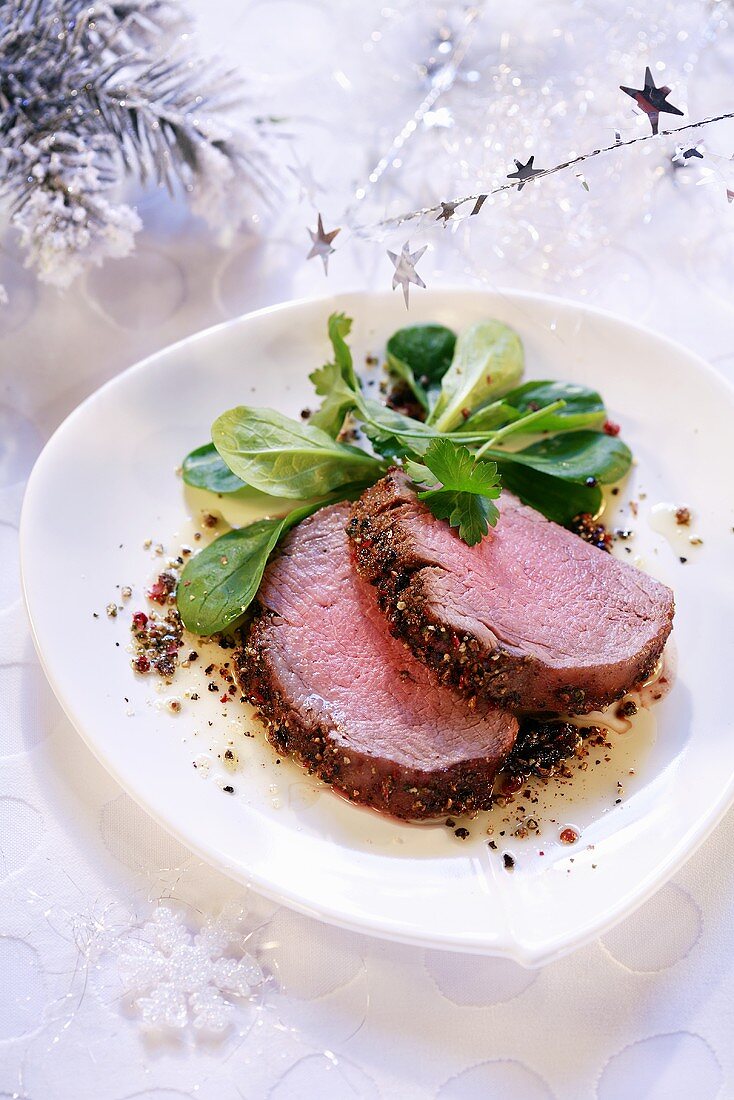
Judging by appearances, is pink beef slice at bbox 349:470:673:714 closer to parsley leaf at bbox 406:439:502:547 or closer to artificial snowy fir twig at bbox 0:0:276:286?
parsley leaf at bbox 406:439:502:547

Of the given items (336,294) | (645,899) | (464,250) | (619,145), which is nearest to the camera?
(645,899)

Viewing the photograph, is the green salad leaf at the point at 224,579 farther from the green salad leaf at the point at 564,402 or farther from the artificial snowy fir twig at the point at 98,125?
the artificial snowy fir twig at the point at 98,125

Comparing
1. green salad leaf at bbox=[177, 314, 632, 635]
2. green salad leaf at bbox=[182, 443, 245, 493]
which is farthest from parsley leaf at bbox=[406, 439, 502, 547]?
green salad leaf at bbox=[182, 443, 245, 493]

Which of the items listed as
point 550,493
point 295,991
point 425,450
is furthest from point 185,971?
point 550,493

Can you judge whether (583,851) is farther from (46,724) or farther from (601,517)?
(46,724)

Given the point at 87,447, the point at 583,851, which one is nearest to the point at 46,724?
the point at 87,447

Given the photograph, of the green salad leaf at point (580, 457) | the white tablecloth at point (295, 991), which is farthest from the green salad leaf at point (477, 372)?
the white tablecloth at point (295, 991)

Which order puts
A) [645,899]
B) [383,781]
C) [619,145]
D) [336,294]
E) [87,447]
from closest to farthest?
1. [645,899]
2. [383,781]
3. [619,145]
4. [87,447]
5. [336,294]
